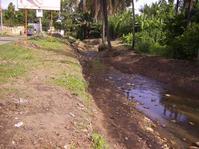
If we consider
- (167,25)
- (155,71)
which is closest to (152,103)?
(155,71)

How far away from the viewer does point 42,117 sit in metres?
8.76

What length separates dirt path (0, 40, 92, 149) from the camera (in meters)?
7.39

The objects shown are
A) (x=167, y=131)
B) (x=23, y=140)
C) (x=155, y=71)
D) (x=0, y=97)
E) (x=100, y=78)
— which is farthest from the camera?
(x=155, y=71)

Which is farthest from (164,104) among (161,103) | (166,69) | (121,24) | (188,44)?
(121,24)

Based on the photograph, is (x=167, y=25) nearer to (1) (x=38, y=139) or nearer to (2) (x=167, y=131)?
(2) (x=167, y=131)

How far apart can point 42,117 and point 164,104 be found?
7.87m

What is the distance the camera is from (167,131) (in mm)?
11508

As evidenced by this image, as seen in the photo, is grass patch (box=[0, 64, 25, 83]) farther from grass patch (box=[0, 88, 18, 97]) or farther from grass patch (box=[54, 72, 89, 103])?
grass patch (box=[54, 72, 89, 103])

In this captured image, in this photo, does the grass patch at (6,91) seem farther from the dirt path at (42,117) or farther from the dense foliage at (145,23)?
the dense foliage at (145,23)

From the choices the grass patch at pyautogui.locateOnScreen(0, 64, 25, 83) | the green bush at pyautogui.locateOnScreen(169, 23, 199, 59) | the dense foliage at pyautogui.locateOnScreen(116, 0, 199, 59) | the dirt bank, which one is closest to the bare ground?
the grass patch at pyautogui.locateOnScreen(0, 64, 25, 83)

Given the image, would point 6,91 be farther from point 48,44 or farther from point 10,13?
point 10,13

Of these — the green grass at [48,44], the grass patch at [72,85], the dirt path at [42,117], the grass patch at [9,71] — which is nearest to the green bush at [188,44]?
the green grass at [48,44]

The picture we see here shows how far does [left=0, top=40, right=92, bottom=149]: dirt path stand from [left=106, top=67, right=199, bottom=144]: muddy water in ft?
9.53

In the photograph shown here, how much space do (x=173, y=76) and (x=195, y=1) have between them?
30.2 feet
